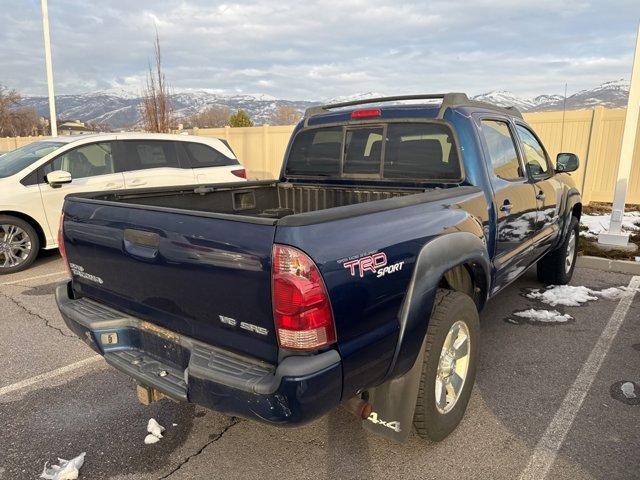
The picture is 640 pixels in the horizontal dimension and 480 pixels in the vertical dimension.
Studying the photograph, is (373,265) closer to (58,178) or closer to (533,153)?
(533,153)

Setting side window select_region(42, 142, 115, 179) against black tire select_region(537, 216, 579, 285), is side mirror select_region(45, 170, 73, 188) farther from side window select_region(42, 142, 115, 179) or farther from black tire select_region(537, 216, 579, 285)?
black tire select_region(537, 216, 579, 285)

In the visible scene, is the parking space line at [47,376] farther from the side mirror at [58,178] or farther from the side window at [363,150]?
the side mirror at [58,178]

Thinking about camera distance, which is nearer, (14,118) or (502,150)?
(502,150)

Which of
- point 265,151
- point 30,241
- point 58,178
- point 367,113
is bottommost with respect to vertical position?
point 30,241

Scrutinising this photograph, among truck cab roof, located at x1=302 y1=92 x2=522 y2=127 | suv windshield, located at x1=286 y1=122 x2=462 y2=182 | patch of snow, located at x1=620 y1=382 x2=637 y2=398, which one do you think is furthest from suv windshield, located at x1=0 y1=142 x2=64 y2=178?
patch of snow, located at x1=620 y1=382 x2=637 y2=398

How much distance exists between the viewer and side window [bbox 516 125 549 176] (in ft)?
13.6

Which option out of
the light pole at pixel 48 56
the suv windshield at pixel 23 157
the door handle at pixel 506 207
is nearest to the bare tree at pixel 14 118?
the light pole at pixel 48 56

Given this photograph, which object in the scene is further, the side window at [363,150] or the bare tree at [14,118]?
the bare tree at [14,118]

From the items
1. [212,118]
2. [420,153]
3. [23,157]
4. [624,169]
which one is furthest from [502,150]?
[212,118]

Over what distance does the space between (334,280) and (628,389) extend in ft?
8.76

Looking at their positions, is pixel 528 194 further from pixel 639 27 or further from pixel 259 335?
pixel 639 27

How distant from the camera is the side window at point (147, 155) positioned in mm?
6973

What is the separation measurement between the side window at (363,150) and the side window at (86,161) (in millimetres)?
4462

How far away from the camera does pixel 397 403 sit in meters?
2.35
